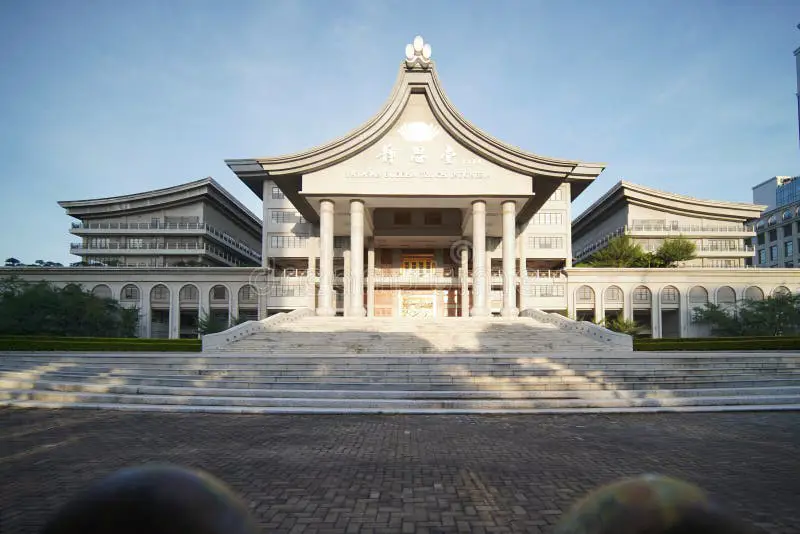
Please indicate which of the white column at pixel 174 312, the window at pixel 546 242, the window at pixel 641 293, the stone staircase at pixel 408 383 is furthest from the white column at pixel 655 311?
the white column at pixel 174 312

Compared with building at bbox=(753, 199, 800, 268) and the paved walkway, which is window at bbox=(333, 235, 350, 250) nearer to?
the paved walkway

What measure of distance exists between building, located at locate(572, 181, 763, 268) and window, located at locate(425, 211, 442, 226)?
67.9 ft

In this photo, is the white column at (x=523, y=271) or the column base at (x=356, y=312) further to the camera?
the white column at (x=523, y=271)

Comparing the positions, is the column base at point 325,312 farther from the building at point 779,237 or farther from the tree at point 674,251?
the building at point 779,237

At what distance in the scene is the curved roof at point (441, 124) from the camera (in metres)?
30.7

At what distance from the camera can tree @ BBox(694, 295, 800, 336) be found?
33.0 meters

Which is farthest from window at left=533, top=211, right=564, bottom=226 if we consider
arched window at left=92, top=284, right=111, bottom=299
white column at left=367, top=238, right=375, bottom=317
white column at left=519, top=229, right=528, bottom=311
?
arched window at left=92, top=284, right=111, bottom=299

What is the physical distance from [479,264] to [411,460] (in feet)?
74.9

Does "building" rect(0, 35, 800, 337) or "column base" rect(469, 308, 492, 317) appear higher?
"building" rect(0, 35, 800, 337)

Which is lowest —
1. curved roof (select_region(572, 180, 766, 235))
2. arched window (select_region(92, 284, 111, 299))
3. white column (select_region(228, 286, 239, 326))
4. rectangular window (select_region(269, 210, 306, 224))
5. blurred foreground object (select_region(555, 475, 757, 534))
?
blurred foreground object (select_region(555, 475, 757, 534))

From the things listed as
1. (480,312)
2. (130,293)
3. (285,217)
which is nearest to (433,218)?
(480,312)

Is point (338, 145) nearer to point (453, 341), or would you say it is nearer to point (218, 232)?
point (453, 341)

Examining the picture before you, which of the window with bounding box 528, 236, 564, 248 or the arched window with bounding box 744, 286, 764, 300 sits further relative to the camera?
the window with bounding box 528, 236, 564, 248

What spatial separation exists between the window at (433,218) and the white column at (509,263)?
7.69 meters
